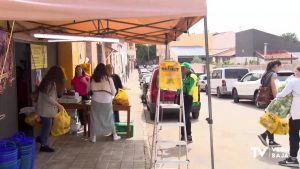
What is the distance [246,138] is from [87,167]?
4.46m

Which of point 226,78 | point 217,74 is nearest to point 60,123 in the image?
point 226,78

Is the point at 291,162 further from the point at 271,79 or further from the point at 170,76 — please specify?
the point at 170,76

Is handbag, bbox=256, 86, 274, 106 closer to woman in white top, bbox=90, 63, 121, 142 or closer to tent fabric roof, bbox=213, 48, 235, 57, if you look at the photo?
woman in white top, bbox=90, 63, 121, 142

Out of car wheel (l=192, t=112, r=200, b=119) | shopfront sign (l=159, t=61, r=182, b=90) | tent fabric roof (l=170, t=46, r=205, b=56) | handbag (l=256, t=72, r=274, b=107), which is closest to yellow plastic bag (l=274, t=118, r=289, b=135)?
handbag (l=256, t=72, r=274, b=107)

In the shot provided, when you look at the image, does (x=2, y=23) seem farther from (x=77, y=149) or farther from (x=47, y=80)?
(x=77, y=149)

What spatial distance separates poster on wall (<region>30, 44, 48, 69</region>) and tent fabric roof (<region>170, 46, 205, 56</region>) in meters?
50.6

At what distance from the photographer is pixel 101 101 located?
26.3ft

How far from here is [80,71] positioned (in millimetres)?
9656

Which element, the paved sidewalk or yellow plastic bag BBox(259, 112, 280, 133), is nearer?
the paved sidewalk

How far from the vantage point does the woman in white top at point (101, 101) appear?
790 cm

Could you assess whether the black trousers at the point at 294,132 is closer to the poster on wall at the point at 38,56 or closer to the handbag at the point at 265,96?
the handbag at the point at 265,96

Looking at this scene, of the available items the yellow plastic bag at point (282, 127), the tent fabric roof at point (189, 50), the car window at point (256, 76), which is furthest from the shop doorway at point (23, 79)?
the tent fabric roof at point (189, 50)

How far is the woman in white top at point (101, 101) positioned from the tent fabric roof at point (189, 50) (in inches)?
2035

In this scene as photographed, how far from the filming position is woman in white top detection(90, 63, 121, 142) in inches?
311
